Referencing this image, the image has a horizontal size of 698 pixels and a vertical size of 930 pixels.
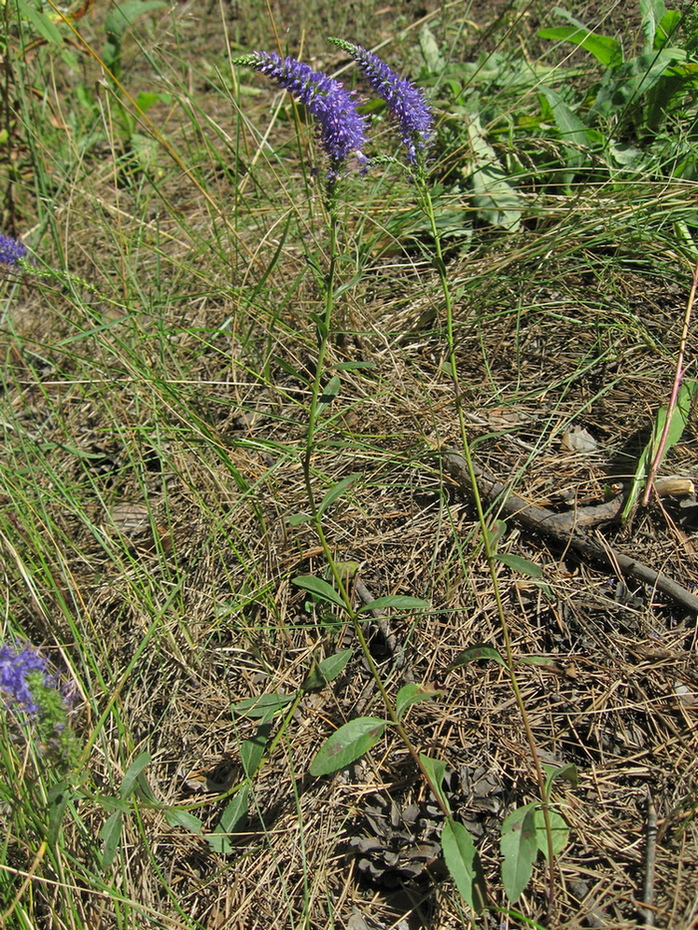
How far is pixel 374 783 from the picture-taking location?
156 centimetres

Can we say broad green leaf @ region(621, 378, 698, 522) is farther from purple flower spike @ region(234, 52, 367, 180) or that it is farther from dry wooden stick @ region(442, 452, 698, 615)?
purple flower spike @ region(234, 52, 367, 180)

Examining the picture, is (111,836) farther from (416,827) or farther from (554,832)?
(554,832)

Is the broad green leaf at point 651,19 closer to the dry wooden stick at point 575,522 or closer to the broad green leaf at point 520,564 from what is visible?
the dry wooden stick at point 575,522

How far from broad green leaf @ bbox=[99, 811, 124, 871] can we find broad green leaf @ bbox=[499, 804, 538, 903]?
2.32ft

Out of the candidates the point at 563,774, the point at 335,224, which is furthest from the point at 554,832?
the point at 335,224

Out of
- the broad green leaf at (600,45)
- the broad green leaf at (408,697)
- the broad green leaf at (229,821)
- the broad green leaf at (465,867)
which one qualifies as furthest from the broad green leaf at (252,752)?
the broad green leaf at (600,45)

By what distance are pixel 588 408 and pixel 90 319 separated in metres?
1.51

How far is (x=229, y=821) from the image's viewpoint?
4.87 ft

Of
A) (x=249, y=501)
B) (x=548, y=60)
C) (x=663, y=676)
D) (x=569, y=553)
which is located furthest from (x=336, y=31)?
(x=663, y=676)

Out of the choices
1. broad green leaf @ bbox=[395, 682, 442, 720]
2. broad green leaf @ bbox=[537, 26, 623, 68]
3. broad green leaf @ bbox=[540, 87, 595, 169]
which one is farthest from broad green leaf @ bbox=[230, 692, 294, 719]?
broad green leaf @ bbox=[537, 26, 623, 68]

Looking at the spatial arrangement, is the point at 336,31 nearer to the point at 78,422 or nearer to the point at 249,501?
the point at 78,422

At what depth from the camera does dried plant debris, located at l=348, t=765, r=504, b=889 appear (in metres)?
1.46

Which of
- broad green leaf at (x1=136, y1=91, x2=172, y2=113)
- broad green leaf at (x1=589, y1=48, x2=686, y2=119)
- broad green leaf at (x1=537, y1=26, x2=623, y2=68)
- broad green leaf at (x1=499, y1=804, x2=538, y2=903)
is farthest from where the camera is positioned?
broad green leaf at (x1=136, y1=91, x2=172, y2=113)

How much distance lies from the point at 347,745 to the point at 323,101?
118cm
